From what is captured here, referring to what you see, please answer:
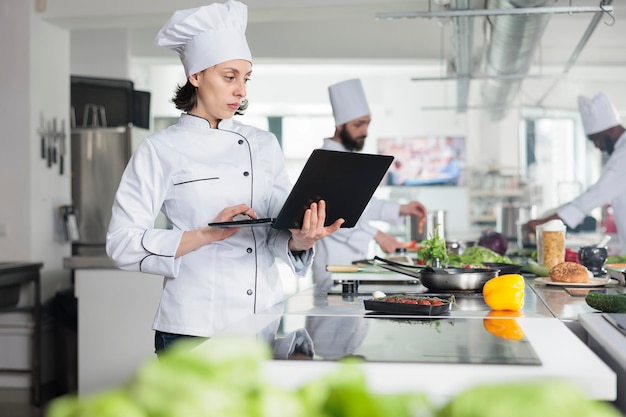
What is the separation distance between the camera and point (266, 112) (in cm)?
1187

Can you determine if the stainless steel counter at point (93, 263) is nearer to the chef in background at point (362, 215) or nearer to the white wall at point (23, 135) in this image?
the white wall at point (23, 135)

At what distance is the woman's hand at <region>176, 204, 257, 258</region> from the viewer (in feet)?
7.16

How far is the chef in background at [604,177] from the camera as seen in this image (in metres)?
4.72

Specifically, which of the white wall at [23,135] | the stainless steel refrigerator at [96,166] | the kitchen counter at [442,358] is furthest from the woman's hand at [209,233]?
the stainless steel refrigerator at [96,166]

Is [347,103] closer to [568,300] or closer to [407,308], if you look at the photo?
[568,300]

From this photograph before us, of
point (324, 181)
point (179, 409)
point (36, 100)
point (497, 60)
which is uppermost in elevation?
point (497, 60)

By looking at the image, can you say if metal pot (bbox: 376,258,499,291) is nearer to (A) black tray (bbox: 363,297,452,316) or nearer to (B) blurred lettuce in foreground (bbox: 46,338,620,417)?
(A) black tray (bbox: 363,297,452,316)

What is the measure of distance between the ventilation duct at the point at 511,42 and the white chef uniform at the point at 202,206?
2766 mm

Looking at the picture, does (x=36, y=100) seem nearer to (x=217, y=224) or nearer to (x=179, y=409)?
(x=217, y=224)

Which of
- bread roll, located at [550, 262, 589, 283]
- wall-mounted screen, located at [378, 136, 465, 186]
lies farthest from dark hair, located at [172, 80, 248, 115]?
wall-mounted screen, located at [378, 136, 465, 186]

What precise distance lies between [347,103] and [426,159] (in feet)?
21.2

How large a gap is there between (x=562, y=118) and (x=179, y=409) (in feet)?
34.5

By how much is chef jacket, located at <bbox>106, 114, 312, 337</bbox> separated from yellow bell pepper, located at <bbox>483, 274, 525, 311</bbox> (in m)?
0.59

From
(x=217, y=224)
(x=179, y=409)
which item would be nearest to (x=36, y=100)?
(x=217, y=224)
